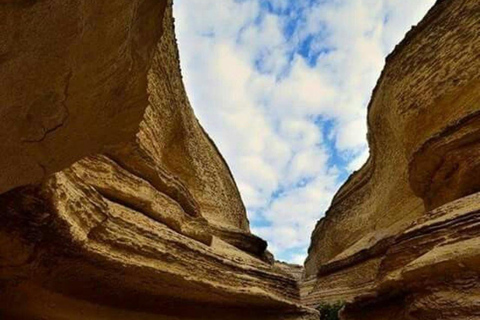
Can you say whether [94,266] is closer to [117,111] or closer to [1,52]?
[117,111]

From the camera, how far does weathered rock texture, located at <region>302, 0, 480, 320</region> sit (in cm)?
409

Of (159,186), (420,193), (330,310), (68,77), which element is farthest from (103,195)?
(330,310)

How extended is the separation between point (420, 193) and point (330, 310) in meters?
3.97

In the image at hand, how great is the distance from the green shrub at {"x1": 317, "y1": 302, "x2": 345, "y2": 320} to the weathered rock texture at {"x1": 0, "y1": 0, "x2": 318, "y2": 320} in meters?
3.08

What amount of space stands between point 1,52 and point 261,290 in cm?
485

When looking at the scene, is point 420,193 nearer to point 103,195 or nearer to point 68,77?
point 103,195

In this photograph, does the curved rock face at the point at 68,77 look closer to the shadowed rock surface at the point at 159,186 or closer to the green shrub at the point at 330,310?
the shadowed rock surface at the point at 159,186

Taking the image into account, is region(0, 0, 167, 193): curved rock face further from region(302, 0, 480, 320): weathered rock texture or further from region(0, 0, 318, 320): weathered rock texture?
region(302, 0, 480, 320): weathered rock texture

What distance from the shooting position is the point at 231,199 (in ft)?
40.0

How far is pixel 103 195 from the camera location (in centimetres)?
417

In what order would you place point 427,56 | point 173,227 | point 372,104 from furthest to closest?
point 372,104 < point 427,56 < point 173,227

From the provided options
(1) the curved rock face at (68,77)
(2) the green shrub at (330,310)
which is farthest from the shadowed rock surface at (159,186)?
(2) the green shrub at (330,310)

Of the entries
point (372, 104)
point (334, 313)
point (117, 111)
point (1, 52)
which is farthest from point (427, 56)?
point (1, 52)

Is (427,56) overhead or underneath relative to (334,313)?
overhead
